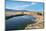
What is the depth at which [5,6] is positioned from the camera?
4.21ft

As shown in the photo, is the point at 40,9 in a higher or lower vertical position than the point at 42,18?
higher

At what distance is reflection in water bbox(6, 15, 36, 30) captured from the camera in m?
1.29

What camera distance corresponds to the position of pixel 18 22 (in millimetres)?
1302

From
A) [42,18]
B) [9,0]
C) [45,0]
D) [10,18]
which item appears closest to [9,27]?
[10,18]

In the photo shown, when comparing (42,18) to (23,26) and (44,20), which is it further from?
(23,26)

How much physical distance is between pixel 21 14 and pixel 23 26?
165 mm

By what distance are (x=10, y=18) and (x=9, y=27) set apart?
0.12 m

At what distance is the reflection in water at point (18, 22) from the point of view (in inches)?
50.8
